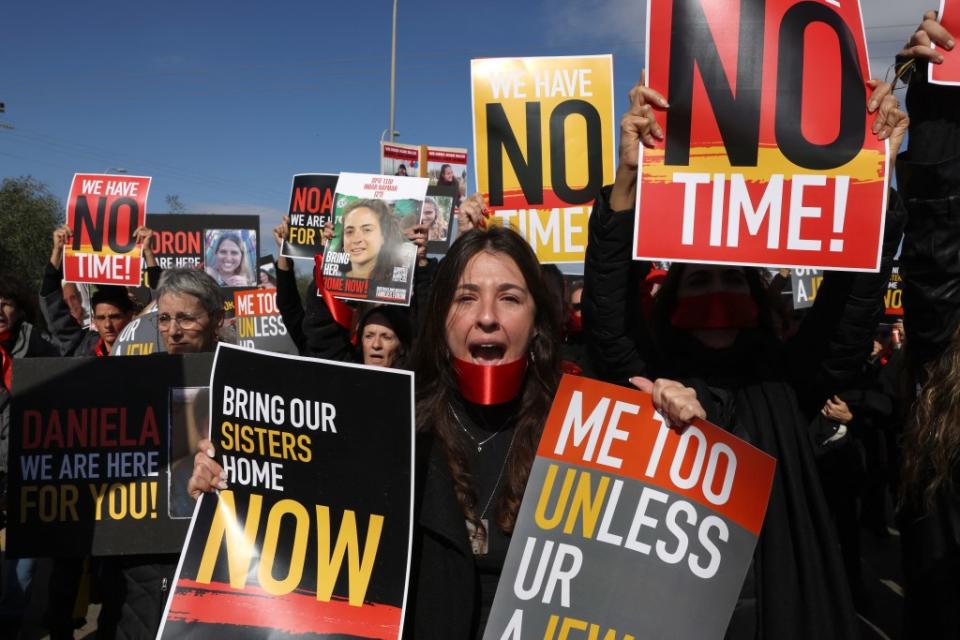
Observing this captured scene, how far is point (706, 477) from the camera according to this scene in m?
1.76

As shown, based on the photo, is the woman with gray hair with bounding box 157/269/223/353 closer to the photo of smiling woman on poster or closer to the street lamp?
the photo of smiling woman on poster

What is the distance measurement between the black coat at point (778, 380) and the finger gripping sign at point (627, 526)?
0.32 m

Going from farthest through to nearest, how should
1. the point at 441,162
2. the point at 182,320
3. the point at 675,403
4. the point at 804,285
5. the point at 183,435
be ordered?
the point at 441,162, the point at 804,285, the point at 182,320, the point at 183,435, the point at 675,403

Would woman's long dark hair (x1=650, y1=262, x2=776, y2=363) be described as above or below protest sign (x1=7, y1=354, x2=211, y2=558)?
above

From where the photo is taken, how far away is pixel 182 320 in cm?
339

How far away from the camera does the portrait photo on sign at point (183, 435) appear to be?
2.79 m

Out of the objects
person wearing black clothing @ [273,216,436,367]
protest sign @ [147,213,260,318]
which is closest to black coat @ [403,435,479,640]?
person wearing black clothing @ [273,216,436,367]

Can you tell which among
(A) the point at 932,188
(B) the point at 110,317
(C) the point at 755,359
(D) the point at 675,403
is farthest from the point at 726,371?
(B) the point at 110,317

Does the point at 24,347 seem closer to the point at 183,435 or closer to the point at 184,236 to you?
the point at 183,435

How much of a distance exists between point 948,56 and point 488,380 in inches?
63.6

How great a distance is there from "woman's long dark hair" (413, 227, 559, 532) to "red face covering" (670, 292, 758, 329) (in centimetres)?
51

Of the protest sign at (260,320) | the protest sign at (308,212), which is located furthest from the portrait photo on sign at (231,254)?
the protest sign at (308,212)

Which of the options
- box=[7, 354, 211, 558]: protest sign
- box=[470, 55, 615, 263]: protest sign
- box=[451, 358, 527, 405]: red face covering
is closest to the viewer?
box=[451, 358, 527, 405]: red face covering

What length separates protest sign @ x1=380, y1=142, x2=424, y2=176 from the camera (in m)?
13.1
